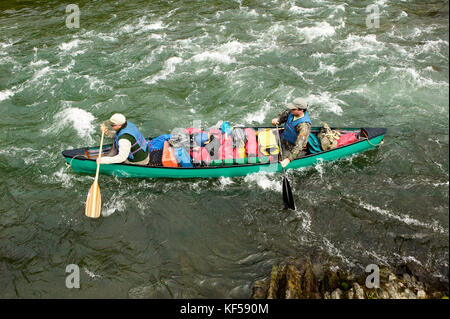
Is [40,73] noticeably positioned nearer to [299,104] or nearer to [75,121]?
[75,121]

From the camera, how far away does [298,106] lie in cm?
709

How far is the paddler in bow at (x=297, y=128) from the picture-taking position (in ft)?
23.4

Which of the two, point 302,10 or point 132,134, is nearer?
point 132,134

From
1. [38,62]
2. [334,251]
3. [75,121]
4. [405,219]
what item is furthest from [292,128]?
[38,62]

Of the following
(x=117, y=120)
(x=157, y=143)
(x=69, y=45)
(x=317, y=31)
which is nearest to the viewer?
(x=117, y=120)

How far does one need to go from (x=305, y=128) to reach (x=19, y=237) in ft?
22.2

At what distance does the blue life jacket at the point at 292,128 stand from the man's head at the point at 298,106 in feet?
0.47

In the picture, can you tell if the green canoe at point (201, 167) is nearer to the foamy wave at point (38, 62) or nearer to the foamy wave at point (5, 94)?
the foamy wave at point (5, 94)

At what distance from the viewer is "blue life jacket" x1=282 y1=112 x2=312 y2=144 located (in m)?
7.29

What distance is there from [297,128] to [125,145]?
153 inches

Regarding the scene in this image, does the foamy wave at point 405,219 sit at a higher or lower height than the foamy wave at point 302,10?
lower

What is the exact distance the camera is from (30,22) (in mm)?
Result: 14758

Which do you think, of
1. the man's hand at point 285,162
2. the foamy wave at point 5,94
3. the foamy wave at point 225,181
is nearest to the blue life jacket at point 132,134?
the foamy wave at point 225,181
